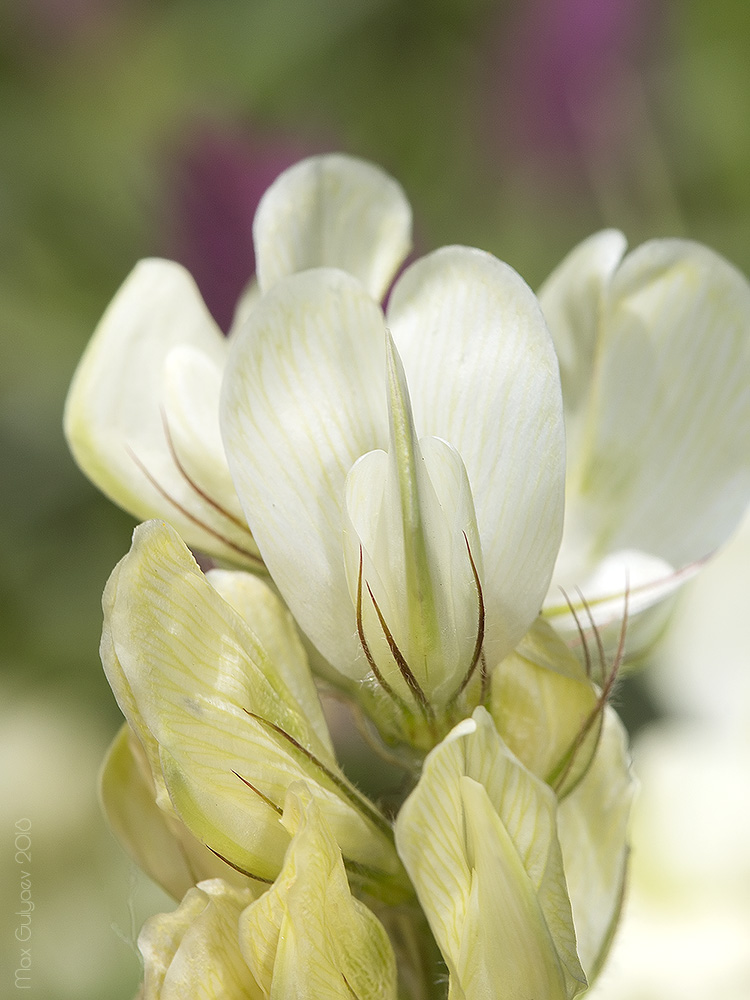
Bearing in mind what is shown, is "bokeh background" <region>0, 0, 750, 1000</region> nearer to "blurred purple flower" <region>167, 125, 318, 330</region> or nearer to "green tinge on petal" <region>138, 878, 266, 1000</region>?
"blurred purple flower" <region>167, 125, 318, 330</region>

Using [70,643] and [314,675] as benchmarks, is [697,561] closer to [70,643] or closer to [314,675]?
[314,675]

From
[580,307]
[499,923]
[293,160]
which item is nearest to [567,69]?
[293,160]

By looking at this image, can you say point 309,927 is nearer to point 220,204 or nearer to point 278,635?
point 278,635

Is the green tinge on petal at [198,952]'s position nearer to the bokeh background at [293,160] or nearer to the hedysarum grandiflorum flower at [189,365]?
the hedysarum grandiflorum flower at [189,365]

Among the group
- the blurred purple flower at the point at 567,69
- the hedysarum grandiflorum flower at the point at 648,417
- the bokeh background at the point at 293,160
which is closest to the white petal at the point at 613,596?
the hedysarum grandiflorum flower at the point at 648,417

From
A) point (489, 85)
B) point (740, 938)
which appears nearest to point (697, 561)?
point (740, 938)

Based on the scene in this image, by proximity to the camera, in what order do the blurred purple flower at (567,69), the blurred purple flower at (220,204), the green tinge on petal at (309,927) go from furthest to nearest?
the blurred purple flower at (567,69), the blurred purple flower at (220,204), the green tinge on petal at (309,927)
